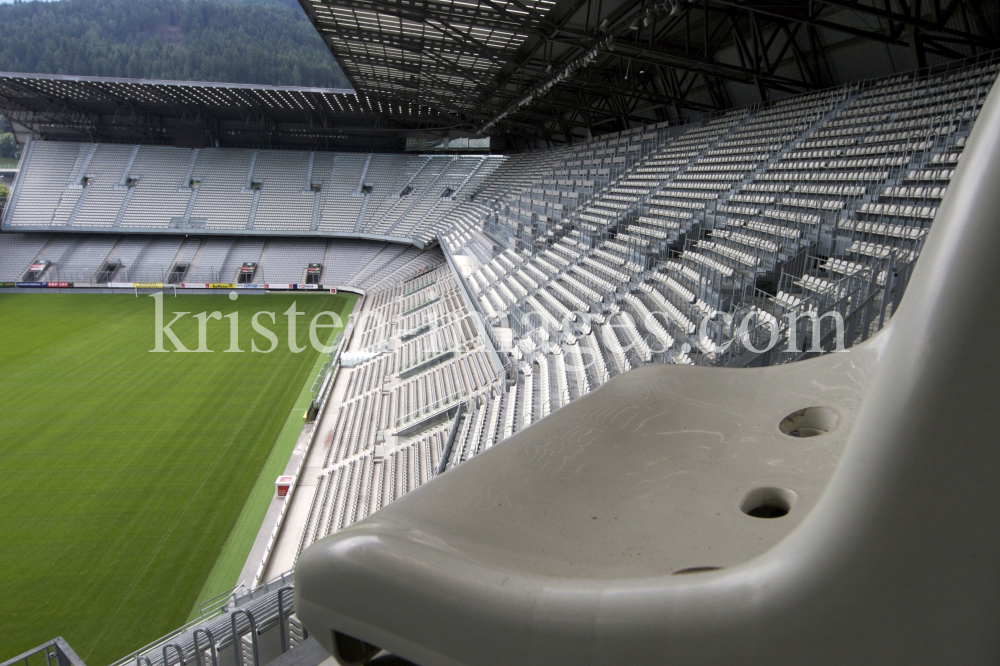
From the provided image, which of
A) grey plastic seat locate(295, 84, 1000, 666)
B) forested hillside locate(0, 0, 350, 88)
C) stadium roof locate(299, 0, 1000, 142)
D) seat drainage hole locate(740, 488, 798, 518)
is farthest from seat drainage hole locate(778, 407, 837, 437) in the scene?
forested hillside locate(0, 0, 350, 88)

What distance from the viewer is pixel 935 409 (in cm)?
83

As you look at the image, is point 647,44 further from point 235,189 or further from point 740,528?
point 235,189

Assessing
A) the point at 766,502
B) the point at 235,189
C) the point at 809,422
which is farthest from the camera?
the point at 235,189

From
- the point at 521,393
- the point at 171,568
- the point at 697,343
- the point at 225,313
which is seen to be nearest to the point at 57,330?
the point at 225,313

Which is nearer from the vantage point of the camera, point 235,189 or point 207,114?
point 235,189

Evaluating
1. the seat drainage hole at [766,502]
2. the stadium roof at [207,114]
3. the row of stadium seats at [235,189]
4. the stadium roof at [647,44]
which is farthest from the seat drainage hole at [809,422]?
the row of stadium seats at [235,189]

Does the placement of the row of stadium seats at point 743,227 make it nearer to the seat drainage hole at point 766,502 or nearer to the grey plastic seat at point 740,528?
the grey plastic seat at point 740,528

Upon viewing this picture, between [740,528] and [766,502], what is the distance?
184 mm

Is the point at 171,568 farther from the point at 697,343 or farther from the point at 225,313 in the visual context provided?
the point at 225,313

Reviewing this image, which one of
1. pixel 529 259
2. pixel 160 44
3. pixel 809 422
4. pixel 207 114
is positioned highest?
pixel 160 44

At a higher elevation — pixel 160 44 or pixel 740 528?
pixel 160 44

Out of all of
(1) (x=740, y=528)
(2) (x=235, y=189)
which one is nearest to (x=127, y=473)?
(1) (x=740, y=528)

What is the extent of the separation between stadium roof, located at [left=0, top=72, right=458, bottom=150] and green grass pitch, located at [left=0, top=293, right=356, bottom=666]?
15207 millimetres

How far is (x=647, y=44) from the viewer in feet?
50.9
